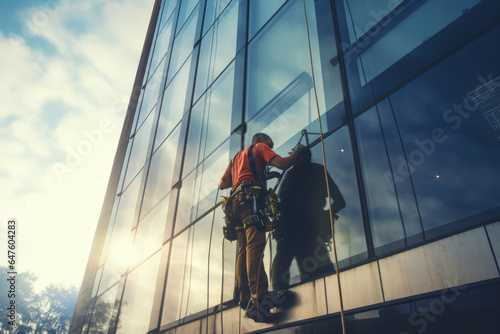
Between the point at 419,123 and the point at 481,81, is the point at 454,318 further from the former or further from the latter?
the point at 481,81

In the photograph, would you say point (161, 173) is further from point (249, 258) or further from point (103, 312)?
point (249, 258)

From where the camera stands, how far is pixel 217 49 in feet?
27.8

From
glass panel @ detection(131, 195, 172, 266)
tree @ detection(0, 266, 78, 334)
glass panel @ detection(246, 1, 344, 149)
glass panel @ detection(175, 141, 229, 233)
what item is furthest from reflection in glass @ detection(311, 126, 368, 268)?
tree @ detection(0, 266, 78, 334)

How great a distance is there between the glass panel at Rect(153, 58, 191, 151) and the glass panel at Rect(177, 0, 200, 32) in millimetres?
2612

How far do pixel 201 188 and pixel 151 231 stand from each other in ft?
8.90

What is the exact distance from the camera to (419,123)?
3176 mm

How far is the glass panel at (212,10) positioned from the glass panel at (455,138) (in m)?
6.88

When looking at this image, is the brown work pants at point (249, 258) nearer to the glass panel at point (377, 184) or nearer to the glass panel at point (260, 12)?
the glass panel at point (377, 184)

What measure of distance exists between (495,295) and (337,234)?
4.90ft

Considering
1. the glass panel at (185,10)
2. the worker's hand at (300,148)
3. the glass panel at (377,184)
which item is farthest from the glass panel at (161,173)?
the glass panel at (377,184)

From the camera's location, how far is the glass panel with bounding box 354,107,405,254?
10.1 ft

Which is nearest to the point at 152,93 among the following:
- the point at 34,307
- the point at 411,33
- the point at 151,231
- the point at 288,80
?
the point at 151,231

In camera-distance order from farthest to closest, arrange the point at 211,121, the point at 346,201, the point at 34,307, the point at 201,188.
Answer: the point at 34,307 < the point at 211,121 < the point at 201,188 < the point at 346,201

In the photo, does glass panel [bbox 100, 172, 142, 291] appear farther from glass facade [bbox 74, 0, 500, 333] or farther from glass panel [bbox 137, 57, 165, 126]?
glass panel [bbox 137, 57, 165, 126]
